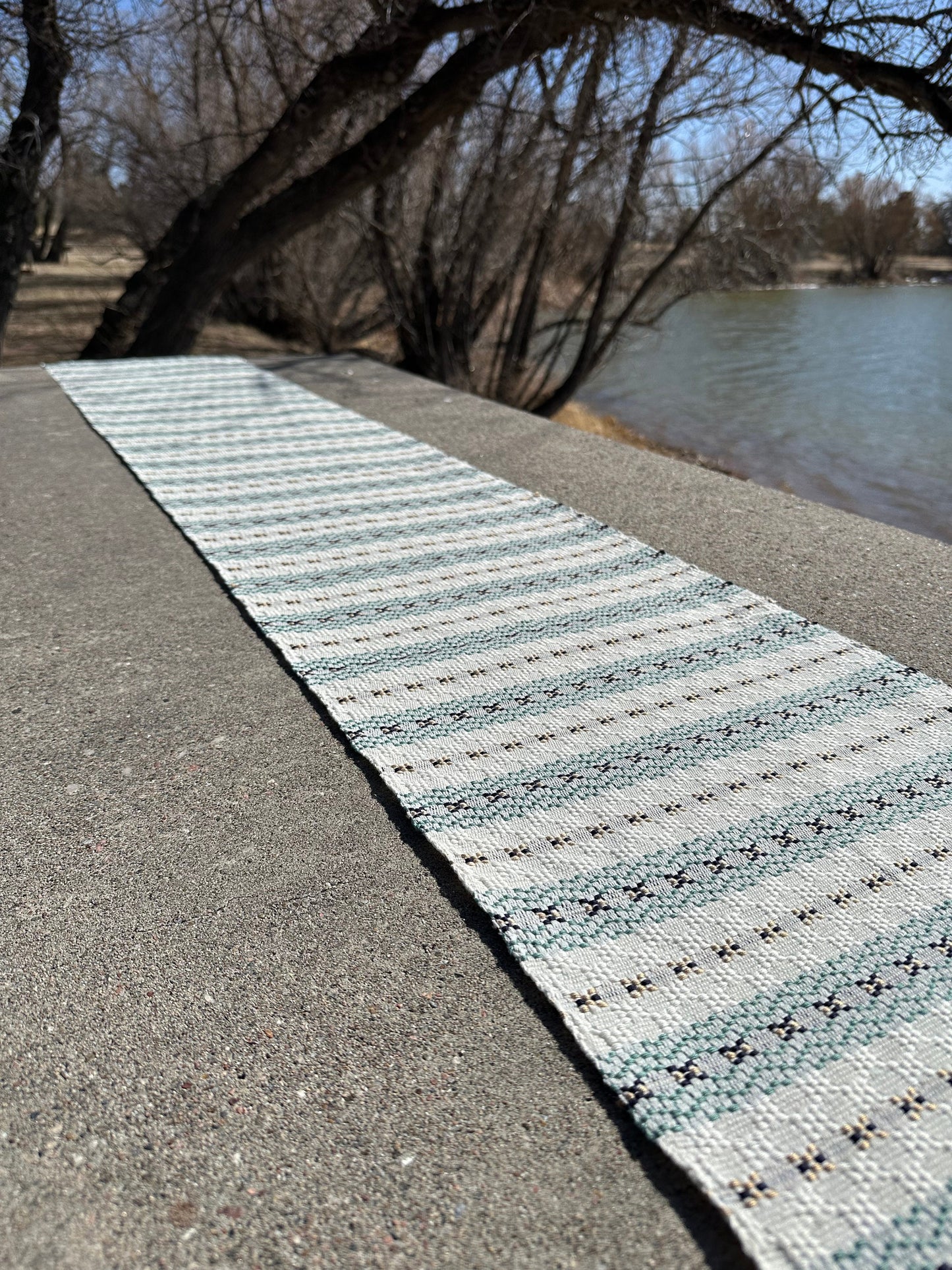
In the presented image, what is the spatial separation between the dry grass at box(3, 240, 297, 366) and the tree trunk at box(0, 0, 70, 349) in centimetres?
143

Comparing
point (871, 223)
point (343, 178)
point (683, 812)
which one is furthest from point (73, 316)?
point (683, 812)

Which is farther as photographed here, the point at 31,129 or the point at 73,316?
the point at 73,316

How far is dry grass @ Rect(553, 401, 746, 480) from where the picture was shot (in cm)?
728

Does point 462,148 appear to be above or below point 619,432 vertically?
above

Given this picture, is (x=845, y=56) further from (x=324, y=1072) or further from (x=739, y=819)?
(x=324, y=1072)

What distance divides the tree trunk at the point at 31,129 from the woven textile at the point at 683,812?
381 centimetres

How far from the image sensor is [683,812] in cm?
144

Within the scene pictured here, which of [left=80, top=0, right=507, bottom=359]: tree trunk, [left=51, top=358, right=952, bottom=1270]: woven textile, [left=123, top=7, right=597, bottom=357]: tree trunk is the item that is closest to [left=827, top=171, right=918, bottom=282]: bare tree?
[left=123, top=7, right=597, bottom=357]: tree trunk

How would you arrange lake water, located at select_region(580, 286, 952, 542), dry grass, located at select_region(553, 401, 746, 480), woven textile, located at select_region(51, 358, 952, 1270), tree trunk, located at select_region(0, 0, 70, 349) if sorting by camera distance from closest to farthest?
1. woven textile, located at select_region(51, 358, 952, 1270)
2. tree trunk, located at select_region(0, 0, 70, 349)
3. lake water, located at select_region(580, 286, 952, 542)
4. dry grass, located at select_region(553, 401, 746, 480)

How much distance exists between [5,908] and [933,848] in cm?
120

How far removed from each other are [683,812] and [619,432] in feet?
22.5

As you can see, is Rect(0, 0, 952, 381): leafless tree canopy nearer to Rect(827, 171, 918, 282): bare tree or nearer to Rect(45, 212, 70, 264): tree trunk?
Rect(827, 171, 918, 282): bare tree

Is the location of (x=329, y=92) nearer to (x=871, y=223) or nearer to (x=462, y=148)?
(x=462, y=148)

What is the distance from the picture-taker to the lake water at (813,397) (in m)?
6.99
